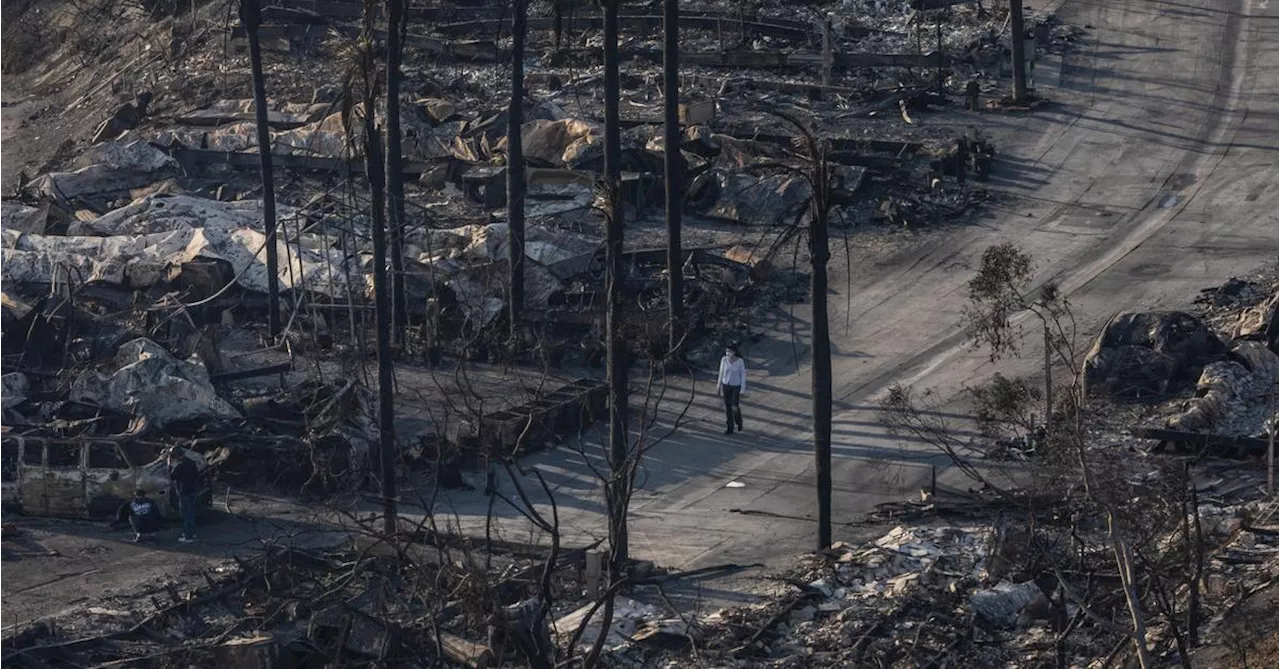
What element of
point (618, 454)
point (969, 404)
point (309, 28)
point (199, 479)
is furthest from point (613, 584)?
point (309, 28)

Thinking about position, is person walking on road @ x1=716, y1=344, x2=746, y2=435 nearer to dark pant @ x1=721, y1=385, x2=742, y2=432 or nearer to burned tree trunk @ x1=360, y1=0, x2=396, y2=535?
dark pant @ x1=721, y1=385, x2=742, y2=432

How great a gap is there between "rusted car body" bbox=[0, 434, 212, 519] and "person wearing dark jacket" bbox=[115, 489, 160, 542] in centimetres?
11

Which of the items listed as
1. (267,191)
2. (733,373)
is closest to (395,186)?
(267,191)

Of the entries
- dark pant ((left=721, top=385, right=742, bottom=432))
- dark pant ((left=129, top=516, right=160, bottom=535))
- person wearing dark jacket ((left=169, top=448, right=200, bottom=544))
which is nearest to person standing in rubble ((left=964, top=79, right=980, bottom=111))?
dark pant ((left=721, top=385, right=742, bottom=432))

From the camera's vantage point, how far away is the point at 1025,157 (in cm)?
3722

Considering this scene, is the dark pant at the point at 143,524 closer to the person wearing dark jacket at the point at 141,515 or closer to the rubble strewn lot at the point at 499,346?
the person wearing dark jacket at the point at 141,515

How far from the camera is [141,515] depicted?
75.5 ft

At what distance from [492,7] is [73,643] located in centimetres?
3039

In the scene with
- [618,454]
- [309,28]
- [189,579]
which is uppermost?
[309,28]

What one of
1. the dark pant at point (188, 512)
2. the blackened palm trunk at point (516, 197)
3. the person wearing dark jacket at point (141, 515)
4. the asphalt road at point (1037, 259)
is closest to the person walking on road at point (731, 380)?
the asphalt road at point (1037, 259)

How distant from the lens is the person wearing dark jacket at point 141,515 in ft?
75.5

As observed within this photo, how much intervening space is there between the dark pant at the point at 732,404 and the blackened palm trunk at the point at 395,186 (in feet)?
18.0

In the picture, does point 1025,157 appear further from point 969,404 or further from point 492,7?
point 492,7

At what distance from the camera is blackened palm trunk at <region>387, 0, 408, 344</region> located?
25766 mm
